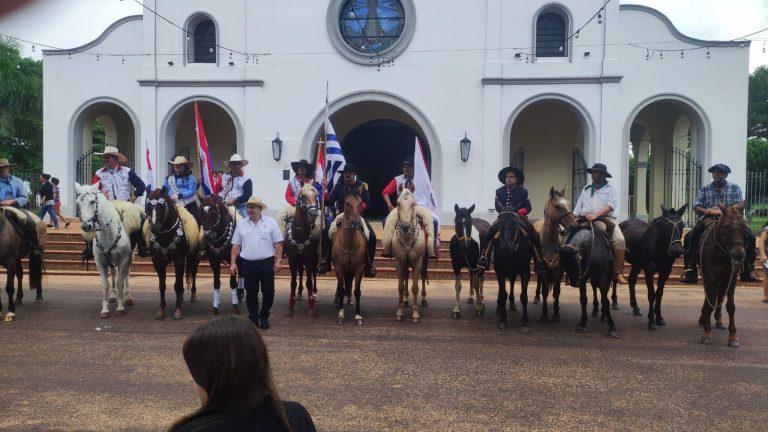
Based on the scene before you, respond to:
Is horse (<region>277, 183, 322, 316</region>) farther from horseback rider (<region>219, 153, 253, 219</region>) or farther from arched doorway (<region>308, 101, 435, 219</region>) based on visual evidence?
arched doorway (<region>308, 101, 435, 219</region>)

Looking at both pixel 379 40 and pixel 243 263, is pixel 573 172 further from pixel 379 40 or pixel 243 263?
pixel 243 263

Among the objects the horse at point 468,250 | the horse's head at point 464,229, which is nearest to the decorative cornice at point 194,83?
the horse at point 468,250

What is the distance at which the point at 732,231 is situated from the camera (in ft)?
25.3

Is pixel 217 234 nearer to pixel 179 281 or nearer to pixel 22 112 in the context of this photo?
pixel 179 281

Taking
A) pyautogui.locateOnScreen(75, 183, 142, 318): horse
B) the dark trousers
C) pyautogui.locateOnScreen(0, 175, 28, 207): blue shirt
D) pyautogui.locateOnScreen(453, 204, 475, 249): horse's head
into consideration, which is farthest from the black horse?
pyautogui.locateOnScreen(0, 175, 28, 207): blue shirt

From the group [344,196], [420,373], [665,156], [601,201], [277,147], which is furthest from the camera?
[665,156]

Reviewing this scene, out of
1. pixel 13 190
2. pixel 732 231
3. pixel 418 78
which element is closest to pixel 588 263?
pixel 732 231

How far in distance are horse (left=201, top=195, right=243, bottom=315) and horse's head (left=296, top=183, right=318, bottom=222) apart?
1387 mm

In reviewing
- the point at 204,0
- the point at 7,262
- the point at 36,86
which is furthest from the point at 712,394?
the point at 36,86

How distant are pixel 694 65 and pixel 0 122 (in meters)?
30.0

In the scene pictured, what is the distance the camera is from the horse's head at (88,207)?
874 centimetres

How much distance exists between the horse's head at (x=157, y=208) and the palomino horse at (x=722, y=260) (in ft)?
26.5

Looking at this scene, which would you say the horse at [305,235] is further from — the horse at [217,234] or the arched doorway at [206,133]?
the arched doorway at [206,133]

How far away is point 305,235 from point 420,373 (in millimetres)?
3605
